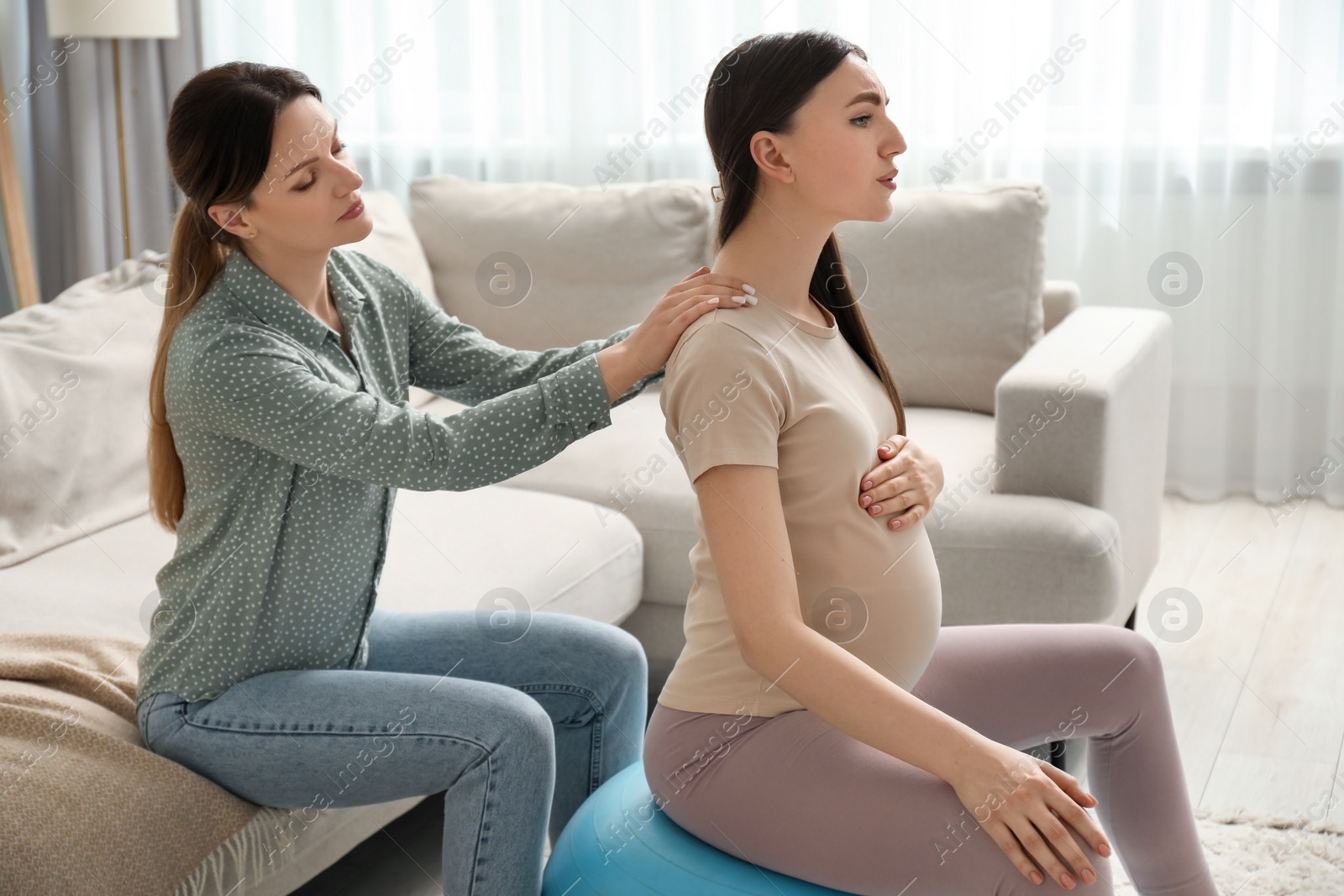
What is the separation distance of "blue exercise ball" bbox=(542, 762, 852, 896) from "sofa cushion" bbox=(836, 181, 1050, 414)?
1452 millimetres

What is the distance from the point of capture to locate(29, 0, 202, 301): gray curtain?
371 centimetres

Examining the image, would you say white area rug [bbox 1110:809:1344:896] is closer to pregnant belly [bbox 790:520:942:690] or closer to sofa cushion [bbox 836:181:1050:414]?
pregnant belly [bbox 790:520:942:690]

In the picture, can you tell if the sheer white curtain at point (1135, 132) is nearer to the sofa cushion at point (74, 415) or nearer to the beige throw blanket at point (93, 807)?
the sofa cushion at point (74, 415)

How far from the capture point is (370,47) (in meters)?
3.69

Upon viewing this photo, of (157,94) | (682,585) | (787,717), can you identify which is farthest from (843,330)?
(157,94)

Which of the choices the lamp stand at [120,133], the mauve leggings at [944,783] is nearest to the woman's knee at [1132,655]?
the mauve leggings at [944,783]

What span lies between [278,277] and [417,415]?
0.81ft

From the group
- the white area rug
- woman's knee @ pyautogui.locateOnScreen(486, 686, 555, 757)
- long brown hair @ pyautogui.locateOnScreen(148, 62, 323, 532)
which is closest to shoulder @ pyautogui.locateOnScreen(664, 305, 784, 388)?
woman's knee @ pyautogui.locateOnScreen(486, 686, 555, 757)

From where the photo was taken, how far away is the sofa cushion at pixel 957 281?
2502mm

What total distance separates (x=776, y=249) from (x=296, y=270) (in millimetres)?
529

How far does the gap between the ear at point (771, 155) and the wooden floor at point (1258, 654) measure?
1224 millimetres

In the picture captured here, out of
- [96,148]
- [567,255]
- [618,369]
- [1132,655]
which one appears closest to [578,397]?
[618,369]

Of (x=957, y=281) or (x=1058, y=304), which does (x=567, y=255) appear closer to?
(x=957, y=281)

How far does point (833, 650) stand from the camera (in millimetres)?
1097
